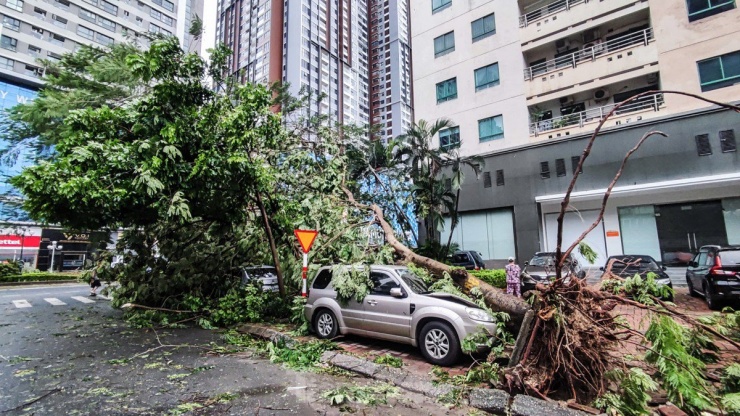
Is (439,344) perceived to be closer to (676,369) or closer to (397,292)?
(397,292)

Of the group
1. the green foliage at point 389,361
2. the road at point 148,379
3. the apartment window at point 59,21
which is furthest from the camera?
the apartment window at point 59,21

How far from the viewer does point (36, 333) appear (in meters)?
8.55

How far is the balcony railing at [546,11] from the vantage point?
18.7 metres

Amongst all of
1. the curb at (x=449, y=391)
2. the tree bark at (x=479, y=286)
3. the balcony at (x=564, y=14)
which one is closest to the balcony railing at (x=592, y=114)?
the balcony at (x=564, y=14)

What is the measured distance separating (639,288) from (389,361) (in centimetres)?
388

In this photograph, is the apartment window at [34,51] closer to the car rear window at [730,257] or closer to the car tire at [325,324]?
the car tire at [325,324]

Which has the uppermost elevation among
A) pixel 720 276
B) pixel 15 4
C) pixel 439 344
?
pixel 15 4

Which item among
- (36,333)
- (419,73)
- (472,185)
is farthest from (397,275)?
(419,73)

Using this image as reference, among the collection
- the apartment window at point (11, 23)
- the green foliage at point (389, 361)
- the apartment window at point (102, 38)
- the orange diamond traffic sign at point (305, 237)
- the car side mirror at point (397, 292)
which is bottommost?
the green foliage at point (389, 361)

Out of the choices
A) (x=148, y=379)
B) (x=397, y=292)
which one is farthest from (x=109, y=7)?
(x=397, y=292)

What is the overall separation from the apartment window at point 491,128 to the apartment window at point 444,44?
5.44 meters

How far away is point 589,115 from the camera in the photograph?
18047 millimetres

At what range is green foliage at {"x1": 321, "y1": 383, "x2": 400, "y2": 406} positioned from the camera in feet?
15.0

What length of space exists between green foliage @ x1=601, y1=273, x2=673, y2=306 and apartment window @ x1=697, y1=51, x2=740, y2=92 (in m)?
14.9
